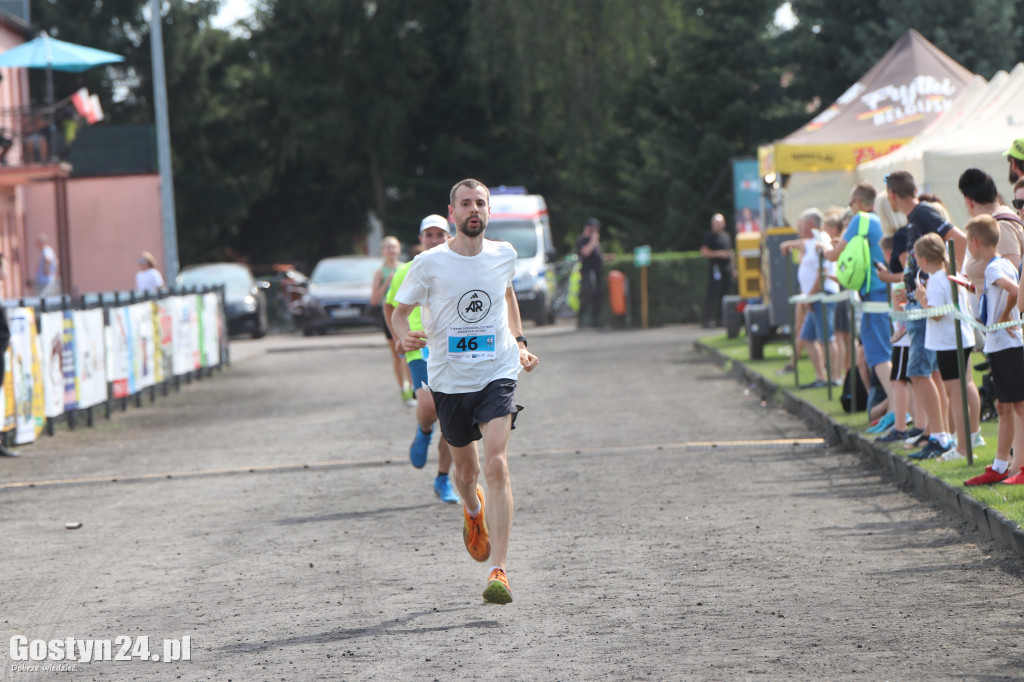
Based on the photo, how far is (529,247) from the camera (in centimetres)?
3300

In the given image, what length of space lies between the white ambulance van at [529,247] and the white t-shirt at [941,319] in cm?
2182

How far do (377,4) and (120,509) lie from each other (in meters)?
41.8

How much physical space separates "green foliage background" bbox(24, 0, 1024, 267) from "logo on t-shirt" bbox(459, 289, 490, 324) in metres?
30.6

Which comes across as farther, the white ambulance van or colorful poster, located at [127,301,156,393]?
the white ambulance van

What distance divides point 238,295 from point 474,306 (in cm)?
2809

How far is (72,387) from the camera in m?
16.1

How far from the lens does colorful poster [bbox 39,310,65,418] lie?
15.3 metres

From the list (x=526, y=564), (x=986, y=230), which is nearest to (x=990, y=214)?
(x=986, y=230)

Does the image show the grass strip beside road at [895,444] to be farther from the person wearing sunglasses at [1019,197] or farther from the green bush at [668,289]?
the green bush at [668,289]

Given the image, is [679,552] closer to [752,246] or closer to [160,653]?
[160,653]

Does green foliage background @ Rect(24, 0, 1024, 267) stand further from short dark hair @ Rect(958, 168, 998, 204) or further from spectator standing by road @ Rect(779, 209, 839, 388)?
short dark hair @ Rect(958, 168, 998, 204)

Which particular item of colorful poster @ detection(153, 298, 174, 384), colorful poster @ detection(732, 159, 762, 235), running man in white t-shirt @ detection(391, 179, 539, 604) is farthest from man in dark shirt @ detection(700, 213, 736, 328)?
running man in white t-shirt @ detection(391, 179, 539, 604)

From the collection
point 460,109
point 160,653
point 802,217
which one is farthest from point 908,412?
point 460,109

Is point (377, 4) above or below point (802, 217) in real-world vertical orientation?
above
